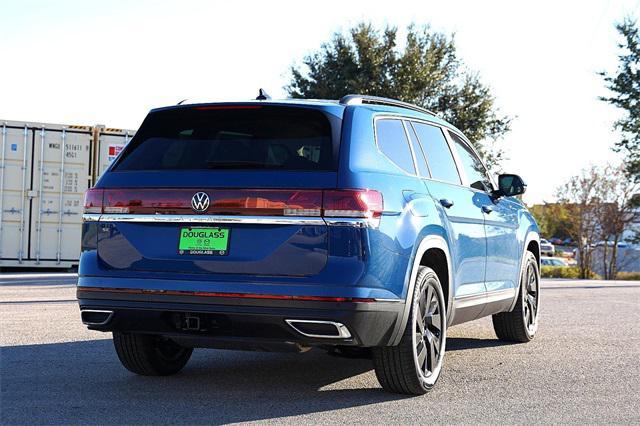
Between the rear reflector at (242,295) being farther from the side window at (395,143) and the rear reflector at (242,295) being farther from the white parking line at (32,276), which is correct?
the white parking line at (32,276)

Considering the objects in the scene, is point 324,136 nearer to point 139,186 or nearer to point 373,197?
point 373,197

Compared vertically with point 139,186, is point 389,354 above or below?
below

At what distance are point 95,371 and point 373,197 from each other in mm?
2750

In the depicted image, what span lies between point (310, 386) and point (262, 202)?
5.48 feet

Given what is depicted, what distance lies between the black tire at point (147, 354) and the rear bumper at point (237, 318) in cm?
67

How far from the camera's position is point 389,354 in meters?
5.82

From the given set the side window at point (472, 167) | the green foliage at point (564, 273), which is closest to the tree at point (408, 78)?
the green foliage at point (564, 273)

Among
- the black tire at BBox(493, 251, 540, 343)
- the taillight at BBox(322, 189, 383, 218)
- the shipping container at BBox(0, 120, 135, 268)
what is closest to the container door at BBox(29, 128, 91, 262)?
the shipping container at BBox(0, 120, 135, 268)

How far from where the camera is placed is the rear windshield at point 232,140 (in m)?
5.52

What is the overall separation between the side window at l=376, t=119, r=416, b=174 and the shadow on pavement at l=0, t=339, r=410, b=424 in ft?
4.73

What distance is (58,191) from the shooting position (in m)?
→ 21.1

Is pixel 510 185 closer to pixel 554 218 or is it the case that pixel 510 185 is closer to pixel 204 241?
pixel 204 241

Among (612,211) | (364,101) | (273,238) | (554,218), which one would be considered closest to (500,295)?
(364,101)

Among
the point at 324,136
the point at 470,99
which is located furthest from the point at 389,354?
the point at 470,99
